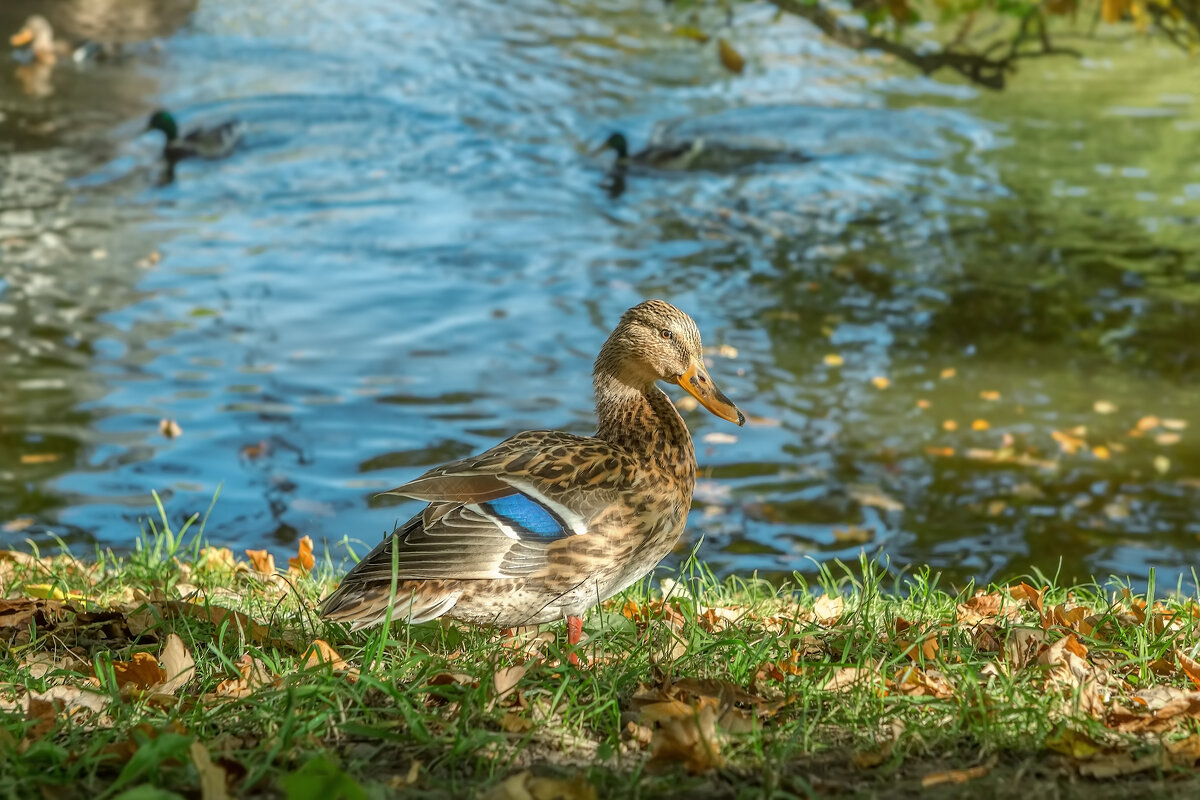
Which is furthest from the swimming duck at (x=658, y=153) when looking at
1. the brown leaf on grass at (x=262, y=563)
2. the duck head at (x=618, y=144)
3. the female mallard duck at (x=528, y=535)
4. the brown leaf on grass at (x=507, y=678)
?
the brown leaf on grass at (x=507, y=678)

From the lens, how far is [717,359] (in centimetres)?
977

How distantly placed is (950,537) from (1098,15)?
3420 millimetres

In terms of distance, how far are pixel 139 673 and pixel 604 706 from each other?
130 centimetres

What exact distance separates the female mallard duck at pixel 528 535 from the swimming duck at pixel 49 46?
62.1 ft

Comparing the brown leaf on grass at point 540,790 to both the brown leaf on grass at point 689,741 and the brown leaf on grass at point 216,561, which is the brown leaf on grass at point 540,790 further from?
the brown leaf on grass at point 216,561

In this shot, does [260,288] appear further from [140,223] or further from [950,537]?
[950,537]

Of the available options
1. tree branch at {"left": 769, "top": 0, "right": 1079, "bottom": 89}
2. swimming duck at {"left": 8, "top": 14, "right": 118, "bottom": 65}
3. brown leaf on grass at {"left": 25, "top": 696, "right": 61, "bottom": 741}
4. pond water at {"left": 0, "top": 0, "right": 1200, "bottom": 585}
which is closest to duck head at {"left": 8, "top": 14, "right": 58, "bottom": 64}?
swimming duck at {"left": 8, "top": 14, "right": 118, "bottom": 65}

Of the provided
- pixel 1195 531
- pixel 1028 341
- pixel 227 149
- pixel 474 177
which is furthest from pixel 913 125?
pixel 1195 531

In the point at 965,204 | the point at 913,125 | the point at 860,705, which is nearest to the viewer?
the point at 860,705

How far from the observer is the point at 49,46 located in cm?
2044

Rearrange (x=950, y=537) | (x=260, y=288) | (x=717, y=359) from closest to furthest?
(x=950, y=537), (x=717, y=359), (x=260, y=288)

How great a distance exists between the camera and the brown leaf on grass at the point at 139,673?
351cm

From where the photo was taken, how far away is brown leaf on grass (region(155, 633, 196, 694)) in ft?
11.4

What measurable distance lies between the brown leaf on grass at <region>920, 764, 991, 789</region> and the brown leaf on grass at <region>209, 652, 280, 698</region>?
1609 mm
